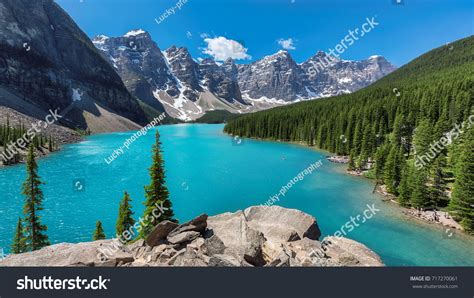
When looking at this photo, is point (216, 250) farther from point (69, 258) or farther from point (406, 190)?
point (406, 190)

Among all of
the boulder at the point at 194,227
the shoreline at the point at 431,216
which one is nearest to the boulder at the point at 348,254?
the boulder at the point at 194,227

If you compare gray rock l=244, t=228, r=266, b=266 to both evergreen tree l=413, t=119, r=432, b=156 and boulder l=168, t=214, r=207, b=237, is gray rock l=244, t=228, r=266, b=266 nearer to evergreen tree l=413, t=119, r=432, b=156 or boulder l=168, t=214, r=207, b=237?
boulder l=168, t=214, r=207, b=237

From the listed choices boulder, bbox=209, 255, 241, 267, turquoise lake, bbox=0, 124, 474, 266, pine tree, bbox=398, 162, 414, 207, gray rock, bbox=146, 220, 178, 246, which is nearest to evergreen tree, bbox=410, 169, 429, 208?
pine tree, bbox=398, 162, 414, 207

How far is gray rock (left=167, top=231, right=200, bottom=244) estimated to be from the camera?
17.5 m

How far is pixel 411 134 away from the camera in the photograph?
3442 inches

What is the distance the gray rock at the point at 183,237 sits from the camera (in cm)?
1753

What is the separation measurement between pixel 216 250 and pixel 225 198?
31660mm

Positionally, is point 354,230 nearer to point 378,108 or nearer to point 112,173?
point 112,173

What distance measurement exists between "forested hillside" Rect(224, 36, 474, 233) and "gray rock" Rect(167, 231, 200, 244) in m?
34.4

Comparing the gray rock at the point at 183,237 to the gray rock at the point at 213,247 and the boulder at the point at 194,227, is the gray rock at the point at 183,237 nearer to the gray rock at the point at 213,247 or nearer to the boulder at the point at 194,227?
the boulder at the point at 194,227

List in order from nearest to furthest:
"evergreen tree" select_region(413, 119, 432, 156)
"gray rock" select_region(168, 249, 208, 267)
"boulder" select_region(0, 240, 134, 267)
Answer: "gray rock" select_region(168, 249, 208, 267), "boulder" select_region(0, 240, 134, 267), "evergreen tree" select_region(413, 119, 432, 156)
